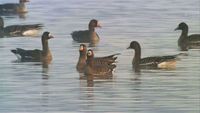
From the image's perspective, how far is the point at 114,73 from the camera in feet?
75.0

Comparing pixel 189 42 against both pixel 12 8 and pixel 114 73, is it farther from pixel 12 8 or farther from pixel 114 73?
pixel 12 8

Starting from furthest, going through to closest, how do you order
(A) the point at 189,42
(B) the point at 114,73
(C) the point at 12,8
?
(C) the point at 12,8 → (A) the point at 189,42 → (B) the point at 114,73

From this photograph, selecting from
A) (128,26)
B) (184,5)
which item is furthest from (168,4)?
(128,26)

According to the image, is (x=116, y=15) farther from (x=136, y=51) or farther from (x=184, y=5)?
(x=136, y=51)

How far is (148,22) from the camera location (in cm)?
3544

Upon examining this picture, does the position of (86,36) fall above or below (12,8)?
below

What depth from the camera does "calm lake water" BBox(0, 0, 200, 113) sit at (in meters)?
18.1

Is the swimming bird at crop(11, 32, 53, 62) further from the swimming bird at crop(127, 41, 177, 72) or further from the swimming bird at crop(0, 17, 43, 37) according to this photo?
the swimming bird at crop(0, 17, 43, 37)

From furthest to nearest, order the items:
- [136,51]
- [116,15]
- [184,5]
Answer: [184,5]
[116,15]
[136,51]

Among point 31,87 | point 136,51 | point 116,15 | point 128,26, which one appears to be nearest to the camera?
point 31,87

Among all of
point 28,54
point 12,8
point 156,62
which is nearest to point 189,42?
point 156,62

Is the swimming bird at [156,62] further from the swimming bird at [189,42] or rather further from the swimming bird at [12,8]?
the swimming bird at [12,8]

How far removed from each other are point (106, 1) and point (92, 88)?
26939 millimetres

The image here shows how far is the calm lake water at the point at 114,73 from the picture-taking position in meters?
18.1
